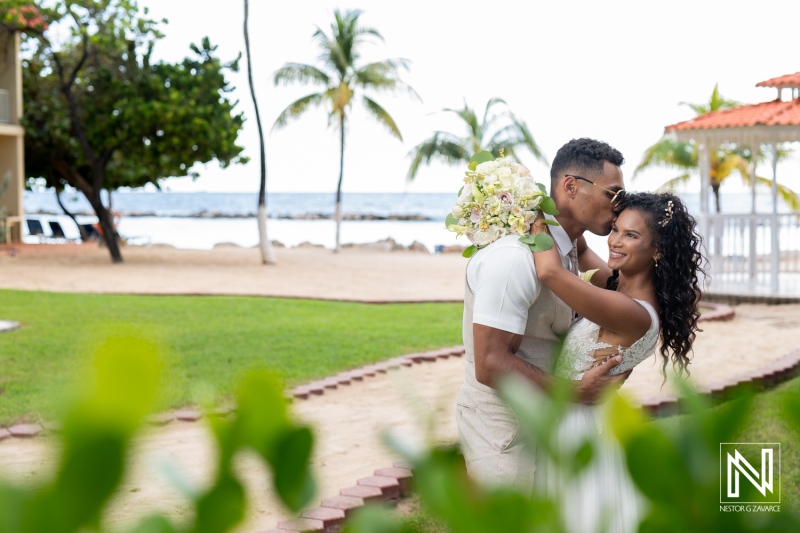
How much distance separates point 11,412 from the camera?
7.05 m

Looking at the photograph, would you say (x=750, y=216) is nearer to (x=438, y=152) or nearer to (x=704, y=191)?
(x=704, y=191)

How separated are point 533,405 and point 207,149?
907 inches

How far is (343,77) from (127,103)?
41.6ft

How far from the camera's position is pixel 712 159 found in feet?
102

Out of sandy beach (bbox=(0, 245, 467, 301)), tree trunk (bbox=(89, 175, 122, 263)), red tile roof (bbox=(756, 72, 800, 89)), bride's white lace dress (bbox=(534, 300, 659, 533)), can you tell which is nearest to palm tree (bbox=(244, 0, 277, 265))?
sandy beach (bbox=(0, 245, 467, 301))

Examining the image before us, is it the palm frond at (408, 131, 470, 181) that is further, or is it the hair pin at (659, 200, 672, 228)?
the palm frond at (408, 131, 470, 181)

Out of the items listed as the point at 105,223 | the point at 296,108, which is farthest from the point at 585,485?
the point at 296,108

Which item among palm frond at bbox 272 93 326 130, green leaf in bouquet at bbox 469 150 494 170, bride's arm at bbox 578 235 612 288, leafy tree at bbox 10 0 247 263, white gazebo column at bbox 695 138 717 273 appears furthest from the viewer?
palm frond at bbox 272 93 326 130

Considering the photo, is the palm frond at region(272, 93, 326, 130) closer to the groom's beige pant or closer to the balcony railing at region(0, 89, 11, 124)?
the balcony railing at region(0, 89, 11, 124)

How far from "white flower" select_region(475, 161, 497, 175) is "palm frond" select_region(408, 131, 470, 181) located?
32476mm

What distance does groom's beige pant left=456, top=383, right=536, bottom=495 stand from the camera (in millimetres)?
3020

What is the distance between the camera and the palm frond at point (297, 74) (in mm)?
32156

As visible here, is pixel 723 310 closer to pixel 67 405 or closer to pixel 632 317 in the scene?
pixel 632 317

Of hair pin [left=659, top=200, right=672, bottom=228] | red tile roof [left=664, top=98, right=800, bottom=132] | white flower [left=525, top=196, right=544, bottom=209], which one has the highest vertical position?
red tile roof [left=664, top=98, right=800, bottom=132]
